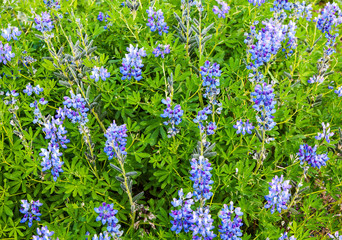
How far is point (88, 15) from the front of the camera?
12.7 feet

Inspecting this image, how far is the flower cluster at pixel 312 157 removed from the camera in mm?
2645

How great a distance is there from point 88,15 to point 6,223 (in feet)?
7.53

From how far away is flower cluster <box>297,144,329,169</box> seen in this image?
264cm

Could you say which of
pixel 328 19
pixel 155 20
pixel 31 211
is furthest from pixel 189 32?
pixel 31 211

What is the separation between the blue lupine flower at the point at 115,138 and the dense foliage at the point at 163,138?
0.04ft

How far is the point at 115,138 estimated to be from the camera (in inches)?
97.3

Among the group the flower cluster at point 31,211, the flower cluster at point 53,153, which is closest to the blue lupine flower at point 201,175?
the flower cluster at point 53,153

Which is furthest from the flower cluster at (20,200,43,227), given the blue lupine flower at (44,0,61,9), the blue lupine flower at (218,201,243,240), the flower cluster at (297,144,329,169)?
the flower cluster at (297,144,329,169)

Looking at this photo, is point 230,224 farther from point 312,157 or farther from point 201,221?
point 312,157

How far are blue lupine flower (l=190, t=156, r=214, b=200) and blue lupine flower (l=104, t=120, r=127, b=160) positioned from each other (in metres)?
0.52

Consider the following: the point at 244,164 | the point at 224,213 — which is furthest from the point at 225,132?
the point at 224,213

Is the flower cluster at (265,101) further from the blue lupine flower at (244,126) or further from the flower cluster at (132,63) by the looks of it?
the flower cluster at (132,63)

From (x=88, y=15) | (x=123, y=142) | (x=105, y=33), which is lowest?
(x=123, y=142)

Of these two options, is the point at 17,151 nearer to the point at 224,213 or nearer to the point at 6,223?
the point at 6,223
